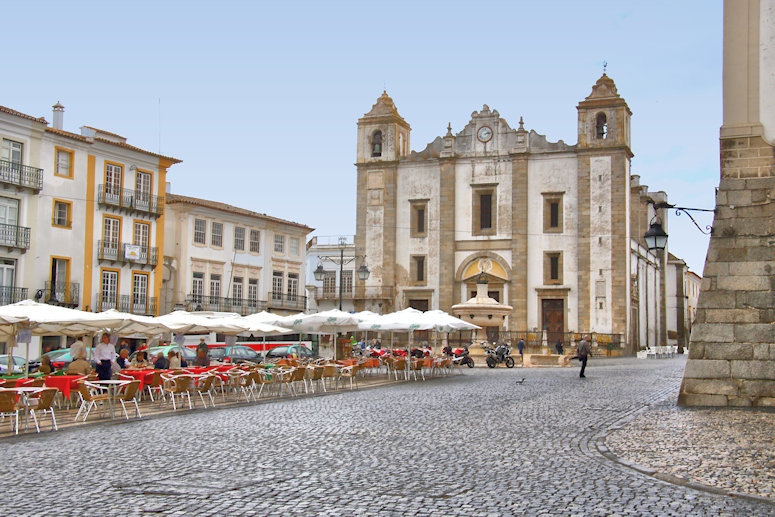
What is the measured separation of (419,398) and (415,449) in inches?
312

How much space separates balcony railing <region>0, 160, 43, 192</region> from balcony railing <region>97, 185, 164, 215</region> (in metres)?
3.65

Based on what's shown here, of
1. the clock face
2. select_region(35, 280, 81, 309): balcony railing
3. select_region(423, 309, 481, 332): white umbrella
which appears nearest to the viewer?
select_region(423, 309, 481, 332): white umbrella

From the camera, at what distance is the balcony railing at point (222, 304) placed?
1891 inches

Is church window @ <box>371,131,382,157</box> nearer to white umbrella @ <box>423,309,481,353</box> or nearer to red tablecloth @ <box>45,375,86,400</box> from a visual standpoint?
white umbrella @ <box>423,309,481,353</box>

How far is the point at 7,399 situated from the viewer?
12.1 m

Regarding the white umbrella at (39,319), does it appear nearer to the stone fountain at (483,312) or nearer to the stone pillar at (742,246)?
the stone pillar at (742,246)

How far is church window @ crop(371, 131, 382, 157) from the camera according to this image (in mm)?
55281

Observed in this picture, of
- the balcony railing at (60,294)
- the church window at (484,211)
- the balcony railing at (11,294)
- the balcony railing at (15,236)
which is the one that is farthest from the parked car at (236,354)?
the church window at (484,211)

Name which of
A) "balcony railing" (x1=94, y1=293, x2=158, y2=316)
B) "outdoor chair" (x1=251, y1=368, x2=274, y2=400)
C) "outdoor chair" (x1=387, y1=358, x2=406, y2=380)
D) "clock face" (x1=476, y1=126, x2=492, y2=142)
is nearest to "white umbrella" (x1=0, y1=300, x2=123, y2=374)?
"outdoor chair" (x1=251, y1=368, x2=274, y2=400)

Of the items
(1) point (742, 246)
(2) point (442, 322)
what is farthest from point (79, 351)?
(1) point (742, 246)

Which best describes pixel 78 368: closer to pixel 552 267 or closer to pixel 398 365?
pixel 398 365

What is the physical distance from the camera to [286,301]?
55.9 meters

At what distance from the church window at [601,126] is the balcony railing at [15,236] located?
2999 centimetres

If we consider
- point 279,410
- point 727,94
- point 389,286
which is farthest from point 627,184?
point 279,410
